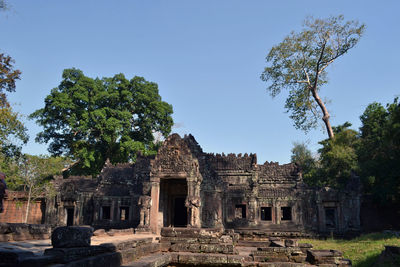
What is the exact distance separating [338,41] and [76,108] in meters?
24.8

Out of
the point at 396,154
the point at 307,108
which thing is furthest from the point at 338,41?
the point at 396,154

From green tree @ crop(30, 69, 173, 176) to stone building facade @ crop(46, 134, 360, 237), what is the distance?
5865mm

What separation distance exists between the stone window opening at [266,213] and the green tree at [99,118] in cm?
1243

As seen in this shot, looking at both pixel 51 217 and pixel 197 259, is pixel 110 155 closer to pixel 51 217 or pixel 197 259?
pixel 51 217

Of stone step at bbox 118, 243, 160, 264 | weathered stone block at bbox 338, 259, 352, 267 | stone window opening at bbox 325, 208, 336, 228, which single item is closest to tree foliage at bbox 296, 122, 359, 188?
stone window opening at bbox 325, 208, 336, 228

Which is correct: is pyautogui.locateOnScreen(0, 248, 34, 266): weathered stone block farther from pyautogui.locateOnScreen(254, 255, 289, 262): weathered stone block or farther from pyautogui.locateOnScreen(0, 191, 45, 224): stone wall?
pyautogui.locateOnScreen(0, 191, 45, 224): stone wall

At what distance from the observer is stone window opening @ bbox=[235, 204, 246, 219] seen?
2040cm

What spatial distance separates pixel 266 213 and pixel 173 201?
25.8 ft

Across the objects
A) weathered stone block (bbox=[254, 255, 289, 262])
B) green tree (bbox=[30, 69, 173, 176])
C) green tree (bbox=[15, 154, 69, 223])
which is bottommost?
weathered stone block (bbox=[254, 255, 289, 262])

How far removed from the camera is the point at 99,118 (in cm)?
2809

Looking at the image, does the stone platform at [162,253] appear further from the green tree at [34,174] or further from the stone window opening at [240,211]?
the green tree at [34,174]

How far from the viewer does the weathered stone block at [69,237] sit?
18.4ft

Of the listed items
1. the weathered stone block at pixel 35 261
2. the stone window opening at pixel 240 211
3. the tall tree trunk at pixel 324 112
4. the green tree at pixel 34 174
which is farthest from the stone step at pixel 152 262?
the tall tree trunk at pixel 324 112

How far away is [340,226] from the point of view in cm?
1909
